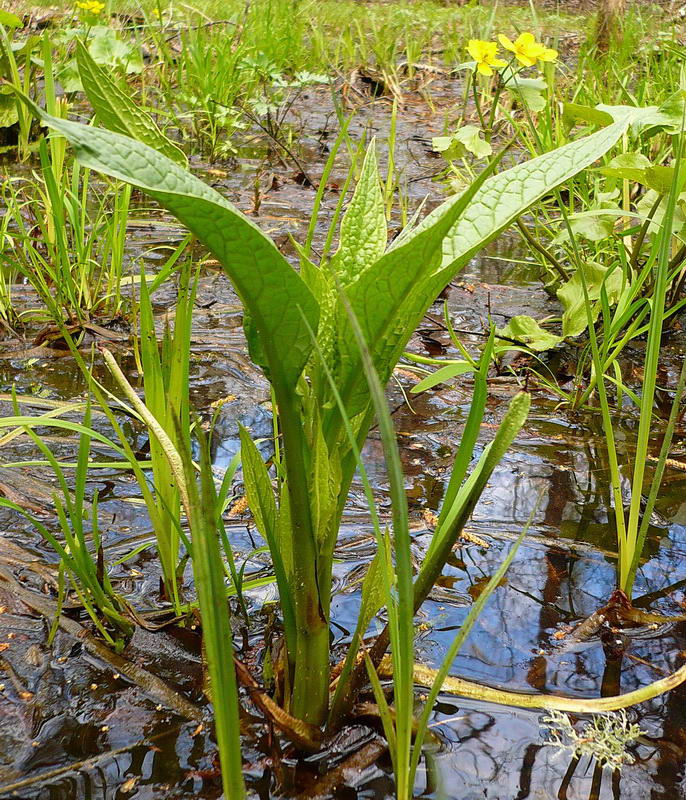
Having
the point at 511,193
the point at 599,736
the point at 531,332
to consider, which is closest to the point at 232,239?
the point at 511,193

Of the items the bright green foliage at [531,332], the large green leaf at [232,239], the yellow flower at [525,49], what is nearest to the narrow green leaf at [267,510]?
the large green leaf at [232,239]

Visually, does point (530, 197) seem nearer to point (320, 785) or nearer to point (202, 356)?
point (320, 785)

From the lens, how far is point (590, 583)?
1.05 m

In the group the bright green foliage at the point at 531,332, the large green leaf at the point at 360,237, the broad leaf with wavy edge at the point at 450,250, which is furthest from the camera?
the bright green foliage at the point at 531,332

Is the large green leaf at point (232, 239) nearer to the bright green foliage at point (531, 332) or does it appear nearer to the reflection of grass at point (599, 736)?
the reflection of grass at point (599, 736)

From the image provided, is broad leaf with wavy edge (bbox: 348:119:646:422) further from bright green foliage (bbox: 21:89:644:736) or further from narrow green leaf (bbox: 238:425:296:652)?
narrow green leaf (bbox: 238:425:296:652)

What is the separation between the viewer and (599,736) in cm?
79

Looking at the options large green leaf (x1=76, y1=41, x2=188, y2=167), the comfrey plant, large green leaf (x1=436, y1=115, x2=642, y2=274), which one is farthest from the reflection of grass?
large green leaf (x1=76, y1=41, x2=188, y2=167)

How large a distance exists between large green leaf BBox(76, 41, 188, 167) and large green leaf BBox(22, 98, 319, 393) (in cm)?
11

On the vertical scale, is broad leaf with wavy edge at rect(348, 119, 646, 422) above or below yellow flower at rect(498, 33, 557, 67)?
below

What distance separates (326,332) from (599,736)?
1.69 feet

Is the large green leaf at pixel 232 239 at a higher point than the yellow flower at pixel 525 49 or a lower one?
lower

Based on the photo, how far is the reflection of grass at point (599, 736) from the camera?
772mm

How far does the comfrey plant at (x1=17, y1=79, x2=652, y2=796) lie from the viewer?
0.54 metres
